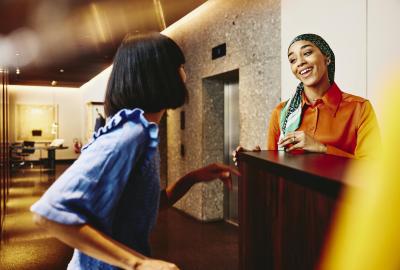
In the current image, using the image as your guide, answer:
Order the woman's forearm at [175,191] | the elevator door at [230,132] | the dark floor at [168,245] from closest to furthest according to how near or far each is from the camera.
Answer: the woman's forearm at [175,191] < the dark floor at [168,245] < the elevator door at [230,132]

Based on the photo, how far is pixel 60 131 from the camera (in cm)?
1686

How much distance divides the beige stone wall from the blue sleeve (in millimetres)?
3170

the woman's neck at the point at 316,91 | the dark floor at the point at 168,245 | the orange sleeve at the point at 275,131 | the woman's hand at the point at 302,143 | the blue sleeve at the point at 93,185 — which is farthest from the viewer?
the dark floor at the point at 168,245

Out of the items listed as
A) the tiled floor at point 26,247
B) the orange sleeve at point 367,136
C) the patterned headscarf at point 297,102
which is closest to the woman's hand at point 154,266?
the orange sleeve at point 367,136

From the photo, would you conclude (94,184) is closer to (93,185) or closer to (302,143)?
(93,185)

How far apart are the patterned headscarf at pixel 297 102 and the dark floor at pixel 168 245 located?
2.00 meters

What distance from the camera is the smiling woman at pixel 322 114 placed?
176 cm

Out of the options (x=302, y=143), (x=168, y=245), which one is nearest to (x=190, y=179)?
(x=302, y=143)

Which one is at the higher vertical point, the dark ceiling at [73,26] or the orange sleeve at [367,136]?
the dark ceiling at [73,26]

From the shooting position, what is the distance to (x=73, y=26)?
6359mm

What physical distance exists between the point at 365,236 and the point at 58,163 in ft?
57.2

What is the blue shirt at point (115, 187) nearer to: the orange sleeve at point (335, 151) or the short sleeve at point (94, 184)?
the short sleeve at point (94, 184)

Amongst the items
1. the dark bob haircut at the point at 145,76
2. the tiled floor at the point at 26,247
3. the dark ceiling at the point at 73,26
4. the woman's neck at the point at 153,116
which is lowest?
the tiled floor at the point at 26,247

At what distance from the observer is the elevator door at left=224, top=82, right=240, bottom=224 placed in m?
5.16
